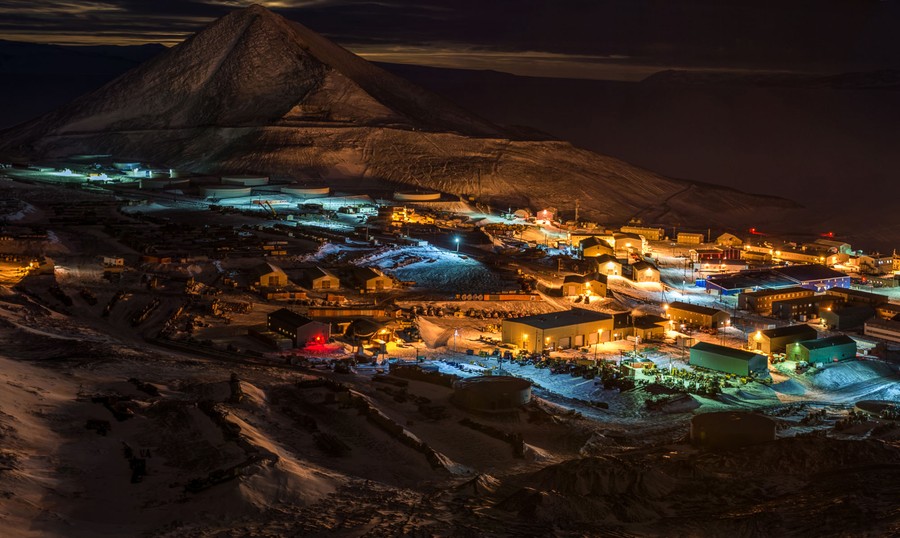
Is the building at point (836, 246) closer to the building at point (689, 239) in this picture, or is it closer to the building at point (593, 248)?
the building at point (689, 239)

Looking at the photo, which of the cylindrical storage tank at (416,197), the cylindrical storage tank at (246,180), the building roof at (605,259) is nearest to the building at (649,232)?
the building roof at (605,259)

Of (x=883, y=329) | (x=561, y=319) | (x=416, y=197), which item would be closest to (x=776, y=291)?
(x=883, y=329)

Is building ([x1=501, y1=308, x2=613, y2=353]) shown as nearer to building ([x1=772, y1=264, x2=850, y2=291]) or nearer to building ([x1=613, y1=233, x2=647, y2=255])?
building ([x1=772, y1=264, x2=850, y2=291])

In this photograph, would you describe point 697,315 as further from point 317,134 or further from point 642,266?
point 317,134

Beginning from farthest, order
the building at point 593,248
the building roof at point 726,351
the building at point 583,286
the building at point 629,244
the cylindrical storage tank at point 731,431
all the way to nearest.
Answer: the building at point 629,244 → the building at point 593,248 → the building at point 583,286 → the building roof at point 726,351 → the cylindrical storage tank at point 731,431

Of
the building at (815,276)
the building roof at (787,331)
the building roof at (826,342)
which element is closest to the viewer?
the building roof at (826,342)

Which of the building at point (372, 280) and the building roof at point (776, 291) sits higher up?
the building at point (372, 280)
